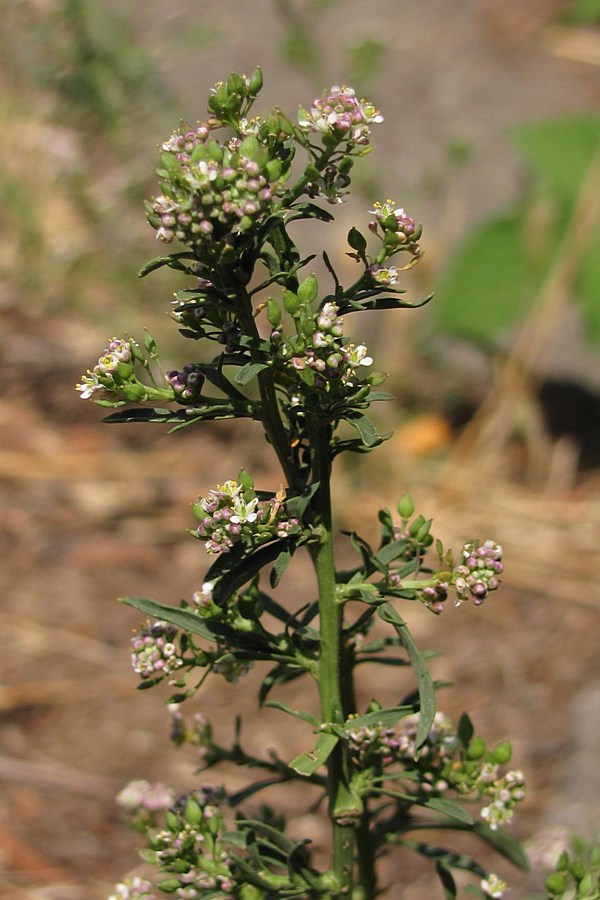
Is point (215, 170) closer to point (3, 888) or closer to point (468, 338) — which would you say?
point (3, 888)

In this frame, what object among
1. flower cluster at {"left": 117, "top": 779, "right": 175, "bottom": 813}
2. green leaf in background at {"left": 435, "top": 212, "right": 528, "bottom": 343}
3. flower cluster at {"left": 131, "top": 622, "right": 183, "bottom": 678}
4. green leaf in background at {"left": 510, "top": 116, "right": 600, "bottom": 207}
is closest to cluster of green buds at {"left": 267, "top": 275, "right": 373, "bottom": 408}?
flower cluster at {"left": 131, "top": 622, "right": 183, "bottom": 678}

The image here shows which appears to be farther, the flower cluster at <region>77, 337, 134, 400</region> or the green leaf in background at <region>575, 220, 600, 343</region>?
the green leaf in background at <region>575, 220, 600, 343</region>

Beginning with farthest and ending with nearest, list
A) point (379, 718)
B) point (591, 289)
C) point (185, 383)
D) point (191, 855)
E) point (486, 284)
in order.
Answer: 1. point (486, 284)
2. point (591, 289)
3. point (191, 855)
4. point (379, 718)
5. point (185, 383)

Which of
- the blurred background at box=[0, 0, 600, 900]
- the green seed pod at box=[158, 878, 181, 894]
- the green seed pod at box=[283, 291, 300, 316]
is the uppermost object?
the blurred background at box=[0, 0, 600, 900]

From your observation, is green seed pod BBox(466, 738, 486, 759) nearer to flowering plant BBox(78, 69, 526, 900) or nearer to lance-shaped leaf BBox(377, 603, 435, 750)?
flowering plant BBox(78, 69, 526, 900)

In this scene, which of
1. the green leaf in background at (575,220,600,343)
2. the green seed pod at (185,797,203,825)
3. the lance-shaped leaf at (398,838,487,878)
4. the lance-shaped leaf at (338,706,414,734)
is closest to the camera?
the lance-shaped leaf at (338,706,414,734)

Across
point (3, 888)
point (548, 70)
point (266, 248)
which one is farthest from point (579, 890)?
point (548, 70)

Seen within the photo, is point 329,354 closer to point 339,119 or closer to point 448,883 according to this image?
point 339,119

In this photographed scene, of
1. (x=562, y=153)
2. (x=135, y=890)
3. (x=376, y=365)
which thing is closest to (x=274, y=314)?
(x=135, y=890)
